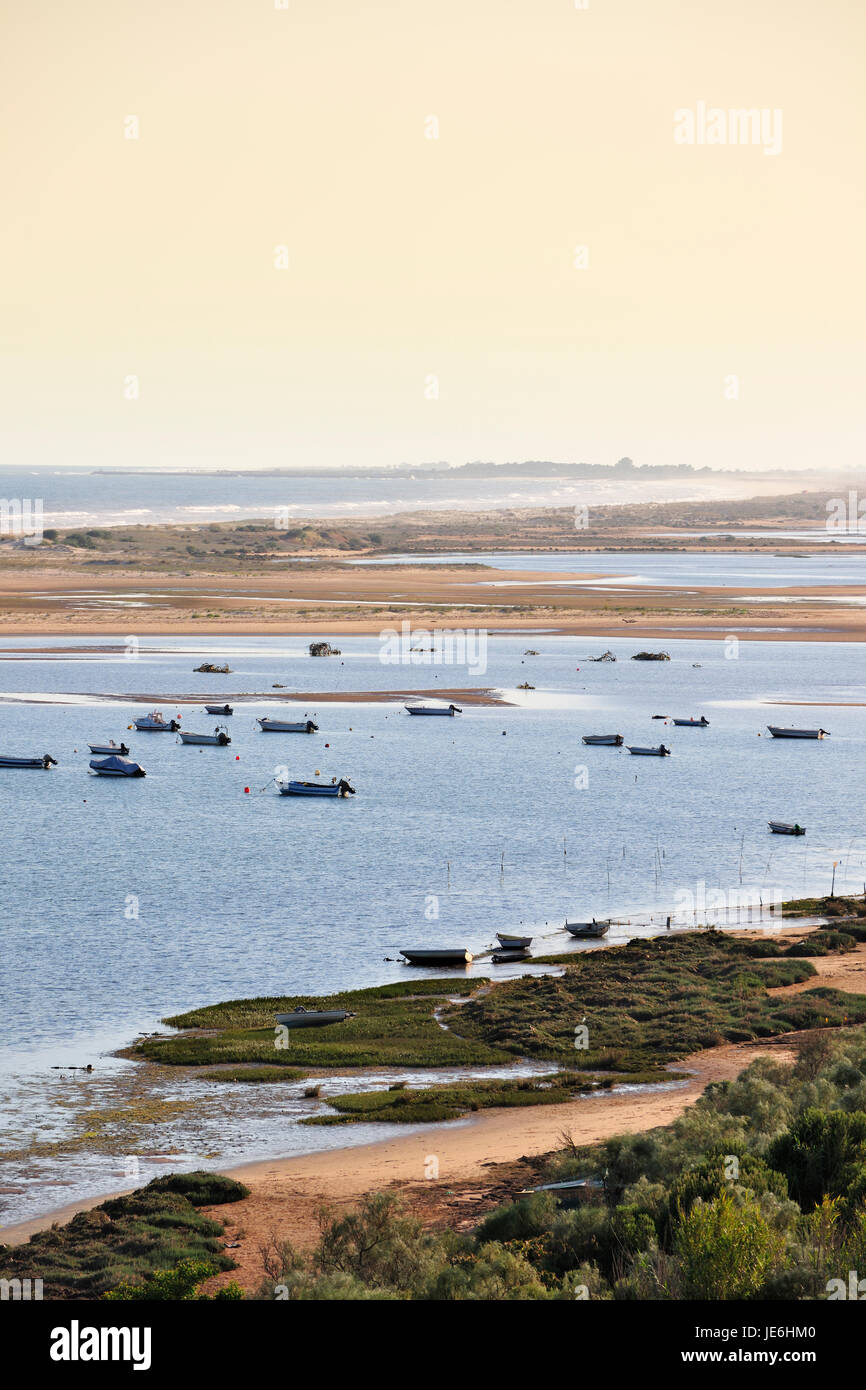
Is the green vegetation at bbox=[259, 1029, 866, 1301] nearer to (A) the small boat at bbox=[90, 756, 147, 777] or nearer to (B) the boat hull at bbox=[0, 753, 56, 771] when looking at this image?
(A) the small boat at bbox=[90, 756, 147, 777]

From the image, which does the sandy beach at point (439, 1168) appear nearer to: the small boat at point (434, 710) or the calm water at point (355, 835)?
the calm water at point (355, 835)

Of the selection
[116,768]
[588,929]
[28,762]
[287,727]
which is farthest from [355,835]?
[287,727]

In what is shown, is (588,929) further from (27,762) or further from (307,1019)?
(27,762)

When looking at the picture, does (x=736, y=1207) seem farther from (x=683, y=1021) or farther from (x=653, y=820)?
(x=653, y=820)

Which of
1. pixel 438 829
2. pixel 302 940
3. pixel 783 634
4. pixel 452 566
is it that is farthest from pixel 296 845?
pixel 452 566

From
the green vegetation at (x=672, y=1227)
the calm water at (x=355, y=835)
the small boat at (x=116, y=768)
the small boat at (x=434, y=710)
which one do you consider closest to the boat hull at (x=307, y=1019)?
the calm water at (x=355, y=835)
